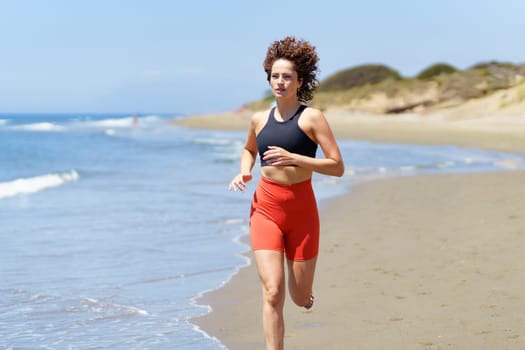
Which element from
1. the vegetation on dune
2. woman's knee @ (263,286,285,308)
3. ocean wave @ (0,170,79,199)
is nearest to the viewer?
woman's knee @ (263,286,285,308)

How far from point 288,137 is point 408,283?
282 centimetres

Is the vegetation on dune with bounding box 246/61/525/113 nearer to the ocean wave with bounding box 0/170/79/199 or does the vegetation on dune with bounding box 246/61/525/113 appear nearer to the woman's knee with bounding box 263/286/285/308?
the ocean wave with bounding box 0/170/79/199

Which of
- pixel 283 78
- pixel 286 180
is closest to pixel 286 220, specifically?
pixel 286 180

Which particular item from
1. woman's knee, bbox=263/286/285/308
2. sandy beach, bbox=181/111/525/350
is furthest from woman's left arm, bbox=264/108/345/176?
sandy beach, bbox=181/111/525/350

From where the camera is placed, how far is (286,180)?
14.5ft

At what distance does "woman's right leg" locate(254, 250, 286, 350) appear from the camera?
14.0 ft

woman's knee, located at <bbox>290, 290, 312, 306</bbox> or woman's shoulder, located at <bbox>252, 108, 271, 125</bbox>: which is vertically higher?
woman's shoulder, located at <bbox>252, 108, 271, 125</bbox>

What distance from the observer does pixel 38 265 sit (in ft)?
26.9

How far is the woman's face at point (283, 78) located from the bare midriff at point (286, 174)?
1.44ft

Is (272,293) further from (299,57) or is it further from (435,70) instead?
(435,70)

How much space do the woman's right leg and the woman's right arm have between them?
18.5 inches

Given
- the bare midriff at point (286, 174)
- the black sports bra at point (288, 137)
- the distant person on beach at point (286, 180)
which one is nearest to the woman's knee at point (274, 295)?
the distant person on beach at point (286, 180)

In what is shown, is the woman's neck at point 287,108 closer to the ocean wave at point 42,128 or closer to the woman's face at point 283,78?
the woman's face at point 283,78

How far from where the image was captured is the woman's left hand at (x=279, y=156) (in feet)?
14.0
